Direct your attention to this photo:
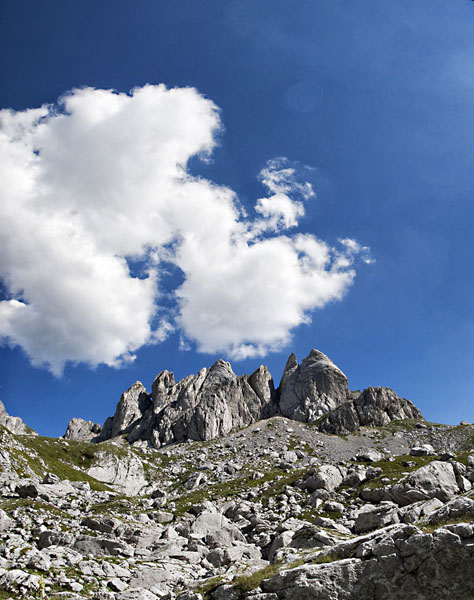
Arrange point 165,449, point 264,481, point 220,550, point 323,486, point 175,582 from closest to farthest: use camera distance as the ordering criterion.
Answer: point 175,582, point 220,550, point 323,486, point 264,481, point 165,449

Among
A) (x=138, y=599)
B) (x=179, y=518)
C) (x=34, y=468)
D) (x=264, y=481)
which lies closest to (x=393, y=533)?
(x=138, y=599)

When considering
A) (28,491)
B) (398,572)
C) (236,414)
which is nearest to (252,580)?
(398,572)

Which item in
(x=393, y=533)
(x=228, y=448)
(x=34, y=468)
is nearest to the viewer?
(x=393, y=533)

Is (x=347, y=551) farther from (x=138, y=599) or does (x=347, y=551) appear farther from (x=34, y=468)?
(x=34, y=468)

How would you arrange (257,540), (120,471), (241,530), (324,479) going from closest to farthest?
(257,540), (241,530), (324,479), (120,471)

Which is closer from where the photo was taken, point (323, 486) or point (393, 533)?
point (393, 533)

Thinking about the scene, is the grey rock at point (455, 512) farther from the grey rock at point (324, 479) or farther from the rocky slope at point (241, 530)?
the grey rock at point (324, 479)

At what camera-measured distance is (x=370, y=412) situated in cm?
17062

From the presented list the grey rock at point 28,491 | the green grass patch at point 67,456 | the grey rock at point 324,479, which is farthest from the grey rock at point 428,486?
the green grass patch at point 67,456

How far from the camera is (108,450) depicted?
424ft

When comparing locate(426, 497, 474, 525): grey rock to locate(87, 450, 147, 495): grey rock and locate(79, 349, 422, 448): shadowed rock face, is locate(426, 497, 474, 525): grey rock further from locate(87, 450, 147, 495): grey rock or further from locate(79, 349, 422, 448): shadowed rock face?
locate(79, 349, 422, 448): shadowed rock face

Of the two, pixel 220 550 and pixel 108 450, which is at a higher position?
pixel 108 450

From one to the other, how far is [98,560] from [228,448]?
129742 mm

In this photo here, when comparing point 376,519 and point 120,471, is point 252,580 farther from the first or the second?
point 120,471
